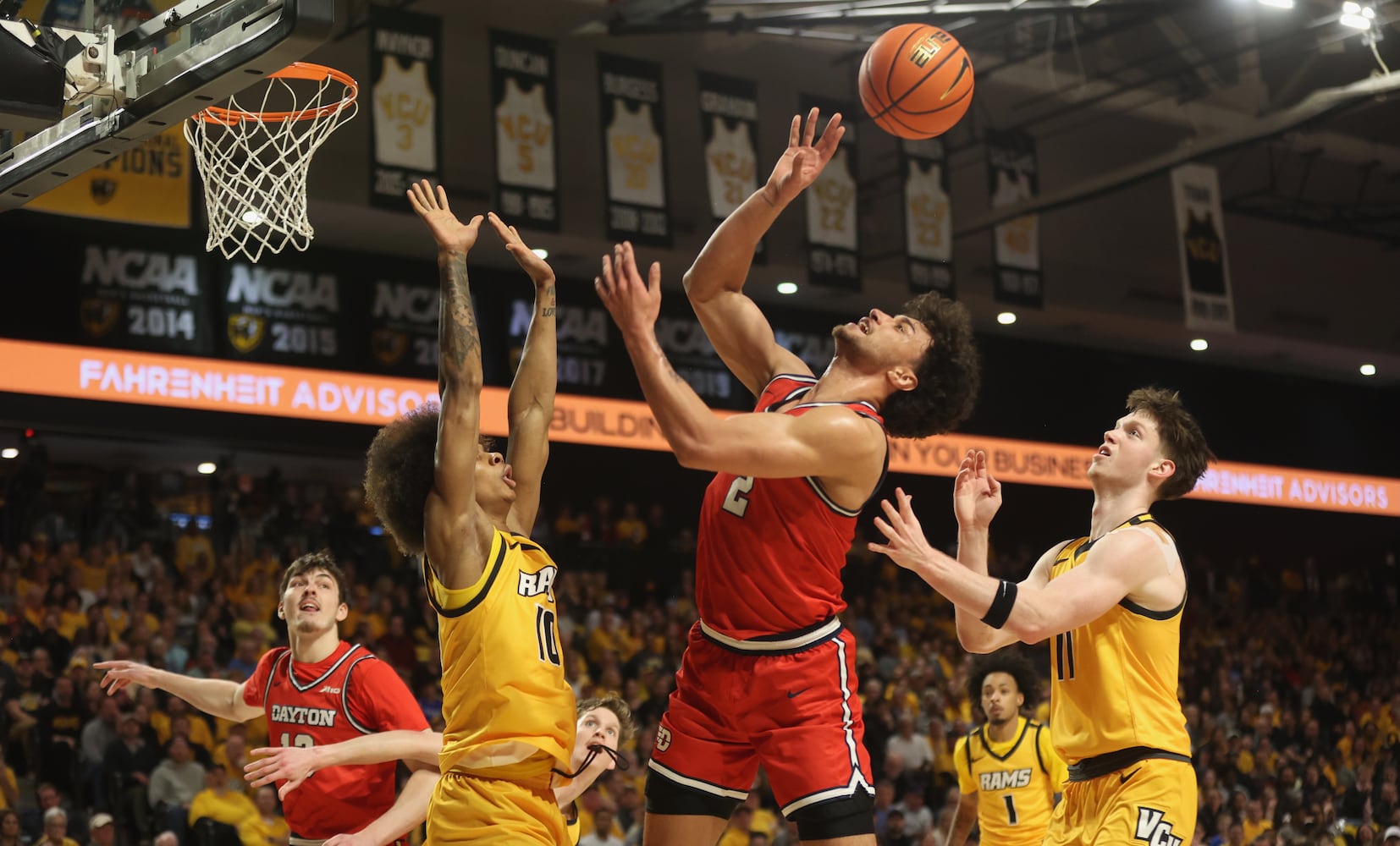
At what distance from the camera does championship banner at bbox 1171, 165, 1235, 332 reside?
17.3 meters

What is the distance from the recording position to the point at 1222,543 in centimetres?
2505

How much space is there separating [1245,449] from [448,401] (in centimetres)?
2116

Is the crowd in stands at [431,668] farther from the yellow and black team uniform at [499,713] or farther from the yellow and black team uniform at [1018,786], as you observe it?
the yellow and black team uniform at [499,713]

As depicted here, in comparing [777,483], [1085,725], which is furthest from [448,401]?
[1085,725]

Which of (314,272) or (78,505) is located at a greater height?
(314,272)

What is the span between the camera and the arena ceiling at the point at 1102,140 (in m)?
15.6

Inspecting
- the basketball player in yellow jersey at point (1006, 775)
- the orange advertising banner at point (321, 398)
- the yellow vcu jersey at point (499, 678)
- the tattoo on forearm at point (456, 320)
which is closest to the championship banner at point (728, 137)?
the orange advertising banner at point (321, 398)

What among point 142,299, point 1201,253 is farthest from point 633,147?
point 1201,253

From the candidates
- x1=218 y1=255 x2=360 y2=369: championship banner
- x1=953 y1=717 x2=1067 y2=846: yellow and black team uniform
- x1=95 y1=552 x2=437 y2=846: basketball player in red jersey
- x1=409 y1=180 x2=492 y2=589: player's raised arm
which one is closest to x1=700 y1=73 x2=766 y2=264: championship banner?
x1=218 y1=255 x2=360 y2=369: championship banner

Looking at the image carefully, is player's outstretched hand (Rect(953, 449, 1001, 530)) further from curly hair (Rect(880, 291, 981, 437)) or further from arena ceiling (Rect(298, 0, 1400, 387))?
arena ceiling (Rect(298, 0, 1400, 387))

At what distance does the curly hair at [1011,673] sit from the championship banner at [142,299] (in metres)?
9.74

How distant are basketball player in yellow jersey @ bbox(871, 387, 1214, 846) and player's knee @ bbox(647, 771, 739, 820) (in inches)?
35.3

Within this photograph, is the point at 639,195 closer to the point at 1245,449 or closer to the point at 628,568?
the point at 628,568

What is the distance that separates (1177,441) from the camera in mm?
4785
